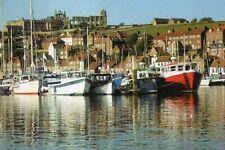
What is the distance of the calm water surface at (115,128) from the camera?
2878 centimetres

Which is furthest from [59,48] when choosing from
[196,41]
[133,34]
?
[196,41]

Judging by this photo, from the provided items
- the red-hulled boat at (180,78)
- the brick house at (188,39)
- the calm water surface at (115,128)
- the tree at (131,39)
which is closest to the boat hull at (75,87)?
the red-hulled boat at (180,78)

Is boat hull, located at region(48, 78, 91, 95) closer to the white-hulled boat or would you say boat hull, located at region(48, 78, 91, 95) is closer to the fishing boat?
the fishing boat

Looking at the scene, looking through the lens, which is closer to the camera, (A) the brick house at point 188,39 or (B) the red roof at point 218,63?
(B) the red roof at point 218,63

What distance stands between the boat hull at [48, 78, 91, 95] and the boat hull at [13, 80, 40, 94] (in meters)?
4.73

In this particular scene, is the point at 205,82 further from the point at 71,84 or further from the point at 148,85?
the point at 71,84

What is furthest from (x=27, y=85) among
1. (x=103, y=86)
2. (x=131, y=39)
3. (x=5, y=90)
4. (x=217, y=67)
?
(x=131, y=39)

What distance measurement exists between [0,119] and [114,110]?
917cm

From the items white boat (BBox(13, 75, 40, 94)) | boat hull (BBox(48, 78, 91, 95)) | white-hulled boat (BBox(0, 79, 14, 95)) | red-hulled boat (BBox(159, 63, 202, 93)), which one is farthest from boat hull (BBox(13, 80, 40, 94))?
red-hulled boat (BBox(159, 63, 202, 93))

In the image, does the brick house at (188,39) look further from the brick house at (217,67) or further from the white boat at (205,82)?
the white boat at (205,82)

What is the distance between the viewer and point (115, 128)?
3491 centimetres

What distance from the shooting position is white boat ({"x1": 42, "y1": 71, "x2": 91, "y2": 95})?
240 feet

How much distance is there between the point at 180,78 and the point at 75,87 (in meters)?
12.0

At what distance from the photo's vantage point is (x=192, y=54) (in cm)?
15812
